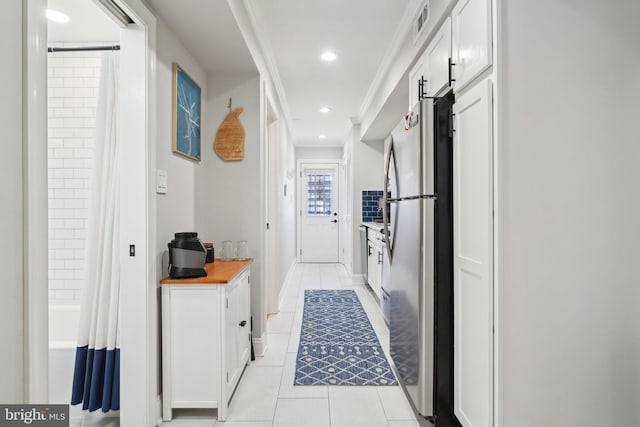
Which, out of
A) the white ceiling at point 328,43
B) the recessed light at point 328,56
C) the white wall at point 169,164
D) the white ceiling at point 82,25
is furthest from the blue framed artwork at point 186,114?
the recessed light at point 328,56

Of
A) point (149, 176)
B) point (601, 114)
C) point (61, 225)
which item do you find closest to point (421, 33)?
point (601, 114)

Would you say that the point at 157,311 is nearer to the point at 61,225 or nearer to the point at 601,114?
the point at 61,225

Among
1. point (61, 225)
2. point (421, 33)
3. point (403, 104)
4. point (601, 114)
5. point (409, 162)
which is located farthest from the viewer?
point (403, 104)

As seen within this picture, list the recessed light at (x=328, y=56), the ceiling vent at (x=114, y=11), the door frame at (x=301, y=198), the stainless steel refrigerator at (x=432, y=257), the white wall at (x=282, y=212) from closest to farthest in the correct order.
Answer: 1. the ceiling vent at (x=114, y=11)
2. the stainless steel refrigerator at (x=432, y=257)
3. the recessed light at (x=328, y=56)
4. the white wall at (x=282, y=212)
5. the door frame at (x=301, y=198)

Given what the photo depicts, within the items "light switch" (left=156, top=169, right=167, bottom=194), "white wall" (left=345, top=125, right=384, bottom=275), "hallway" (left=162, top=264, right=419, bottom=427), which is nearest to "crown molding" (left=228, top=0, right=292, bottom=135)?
"light switch" (left=156, top=169, right=167, bottom=194)

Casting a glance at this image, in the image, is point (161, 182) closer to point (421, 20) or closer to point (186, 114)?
point (186, 114)

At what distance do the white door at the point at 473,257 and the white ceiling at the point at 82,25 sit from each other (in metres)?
2.07

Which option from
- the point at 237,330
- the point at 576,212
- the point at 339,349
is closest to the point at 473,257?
the point at 576,212

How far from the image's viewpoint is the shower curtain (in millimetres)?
1837

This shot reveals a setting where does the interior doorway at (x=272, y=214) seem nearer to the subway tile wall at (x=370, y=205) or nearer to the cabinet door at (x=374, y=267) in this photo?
the cabinet door at (x=374, y=267)

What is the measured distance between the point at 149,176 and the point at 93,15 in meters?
1.09

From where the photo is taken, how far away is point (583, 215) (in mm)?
1208

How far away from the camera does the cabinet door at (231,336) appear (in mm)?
1913

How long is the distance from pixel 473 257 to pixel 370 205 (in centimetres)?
392
